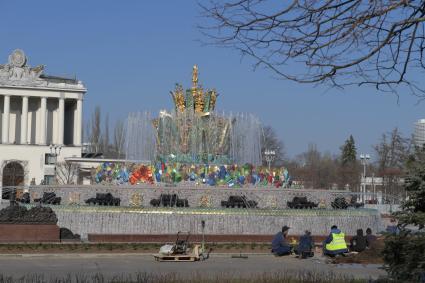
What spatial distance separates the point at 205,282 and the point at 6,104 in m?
A: 78.7

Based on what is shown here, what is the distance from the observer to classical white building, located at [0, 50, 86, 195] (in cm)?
8662

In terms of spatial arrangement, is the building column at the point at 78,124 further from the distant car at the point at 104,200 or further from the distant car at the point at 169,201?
the distant car at the point at 104,200

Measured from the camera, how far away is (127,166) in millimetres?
39938

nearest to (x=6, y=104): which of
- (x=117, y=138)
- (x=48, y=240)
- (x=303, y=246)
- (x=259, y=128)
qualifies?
(x=117, y=138)

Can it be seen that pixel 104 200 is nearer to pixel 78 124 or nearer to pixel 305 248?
pixel 305 248

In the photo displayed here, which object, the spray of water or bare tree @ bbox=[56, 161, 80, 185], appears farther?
bare tree @ bbox=[56, 161, 80, 185]

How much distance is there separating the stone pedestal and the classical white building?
60.0 m

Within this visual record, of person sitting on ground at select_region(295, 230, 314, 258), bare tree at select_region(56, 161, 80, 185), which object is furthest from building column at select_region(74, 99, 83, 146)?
person sitting on ground at select_region(295, 230, 314, 258)

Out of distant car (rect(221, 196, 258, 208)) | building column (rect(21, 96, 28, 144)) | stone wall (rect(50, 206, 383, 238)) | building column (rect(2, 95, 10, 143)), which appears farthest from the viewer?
building column (rect(21, 96, 28, 144))

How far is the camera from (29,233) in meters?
26.9

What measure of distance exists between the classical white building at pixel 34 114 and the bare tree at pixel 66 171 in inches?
201

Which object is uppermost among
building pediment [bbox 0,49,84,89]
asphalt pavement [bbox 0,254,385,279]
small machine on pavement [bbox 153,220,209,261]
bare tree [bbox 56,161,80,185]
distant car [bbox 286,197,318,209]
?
building pediment [bbox 0,49,84,89]

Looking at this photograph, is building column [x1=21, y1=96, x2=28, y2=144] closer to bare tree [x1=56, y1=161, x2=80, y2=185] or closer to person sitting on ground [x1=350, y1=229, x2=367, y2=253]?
bare tree [x1=56, y1=161, x2=80, y2=185]

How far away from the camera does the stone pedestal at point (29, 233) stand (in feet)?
87.7
